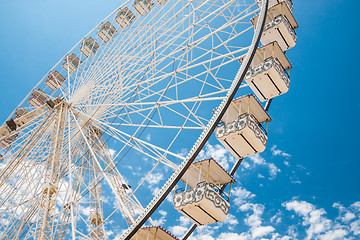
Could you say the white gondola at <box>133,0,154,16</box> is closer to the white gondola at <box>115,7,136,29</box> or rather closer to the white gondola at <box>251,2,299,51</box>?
the white gondola at <box>115,7,136,29</box>

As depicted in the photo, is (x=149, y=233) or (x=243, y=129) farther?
(x=243, y=129)

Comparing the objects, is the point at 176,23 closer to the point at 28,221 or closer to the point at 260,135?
the point at 260,135

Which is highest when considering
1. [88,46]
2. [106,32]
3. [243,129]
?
[106,32]

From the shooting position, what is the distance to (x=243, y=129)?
1230cm

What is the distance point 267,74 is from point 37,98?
543 inches

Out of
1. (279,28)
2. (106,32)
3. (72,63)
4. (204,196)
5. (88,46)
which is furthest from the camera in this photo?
(72,63)

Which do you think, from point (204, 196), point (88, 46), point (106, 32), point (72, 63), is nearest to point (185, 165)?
point (204, 196)

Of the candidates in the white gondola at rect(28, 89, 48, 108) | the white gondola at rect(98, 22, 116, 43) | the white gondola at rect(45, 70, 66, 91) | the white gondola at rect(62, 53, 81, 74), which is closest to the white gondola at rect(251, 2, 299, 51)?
the white gondola at rect(98, 22, 116, 43)

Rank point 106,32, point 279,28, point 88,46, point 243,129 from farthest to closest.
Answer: point 88,46
point 106,32
point 279,28
point 243,129

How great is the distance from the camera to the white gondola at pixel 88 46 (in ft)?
73.5

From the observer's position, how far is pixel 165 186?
410 inches

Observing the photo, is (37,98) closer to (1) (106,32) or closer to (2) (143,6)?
(1) (106,32)

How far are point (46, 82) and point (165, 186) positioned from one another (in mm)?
14820

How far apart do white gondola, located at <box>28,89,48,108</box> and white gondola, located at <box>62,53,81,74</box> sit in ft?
5.88
